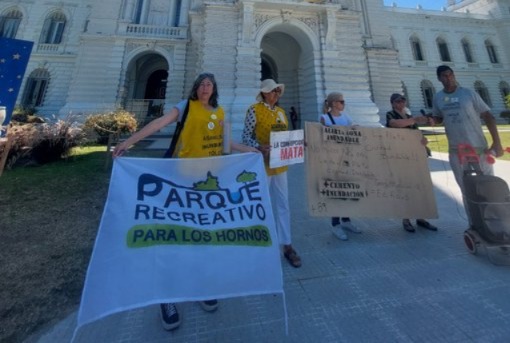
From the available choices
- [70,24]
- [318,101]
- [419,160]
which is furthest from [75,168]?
[70,24]

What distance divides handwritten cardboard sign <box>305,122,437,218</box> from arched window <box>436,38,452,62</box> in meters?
34.8

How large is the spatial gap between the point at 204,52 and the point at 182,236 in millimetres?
12190

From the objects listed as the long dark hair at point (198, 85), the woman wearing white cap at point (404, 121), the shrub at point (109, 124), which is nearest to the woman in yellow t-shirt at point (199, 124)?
the long dark hair at point (198, 85)

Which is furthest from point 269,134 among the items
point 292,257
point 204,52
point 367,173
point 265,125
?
point 204,52

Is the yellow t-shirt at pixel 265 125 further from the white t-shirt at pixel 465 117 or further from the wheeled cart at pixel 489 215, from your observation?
the white t-shirt at pixel 465 117

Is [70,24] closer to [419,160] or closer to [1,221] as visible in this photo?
[1,221]

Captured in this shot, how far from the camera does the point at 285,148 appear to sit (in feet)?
8.15

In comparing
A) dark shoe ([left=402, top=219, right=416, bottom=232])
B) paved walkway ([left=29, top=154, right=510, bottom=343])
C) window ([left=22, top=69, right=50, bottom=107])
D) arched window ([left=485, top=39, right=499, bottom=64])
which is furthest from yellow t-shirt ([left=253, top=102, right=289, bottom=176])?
arched window ([left=485, top=39, right=499, bottom=64])

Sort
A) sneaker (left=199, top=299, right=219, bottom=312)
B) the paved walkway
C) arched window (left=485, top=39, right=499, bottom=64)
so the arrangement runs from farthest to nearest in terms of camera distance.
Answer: arched window (left=485, top=39, right=499, bottom=64), sneaker (left=199, top=299, right=219, bottom=312), the paved walkway

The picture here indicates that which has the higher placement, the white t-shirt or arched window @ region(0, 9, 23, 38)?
arched window @ region(0, 9, 23, 38)

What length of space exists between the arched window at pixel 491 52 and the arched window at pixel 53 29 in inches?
1784

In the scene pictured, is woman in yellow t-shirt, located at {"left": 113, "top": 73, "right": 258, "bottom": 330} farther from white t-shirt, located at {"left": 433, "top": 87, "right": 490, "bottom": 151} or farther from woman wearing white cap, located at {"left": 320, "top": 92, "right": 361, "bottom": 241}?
white t-shirt, located at {"left": 433, "top": 87, "right": 490, "bottom": 151}

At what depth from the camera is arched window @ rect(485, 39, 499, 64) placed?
2897 centimetres

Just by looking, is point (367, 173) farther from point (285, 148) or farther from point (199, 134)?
point (199, 134)
